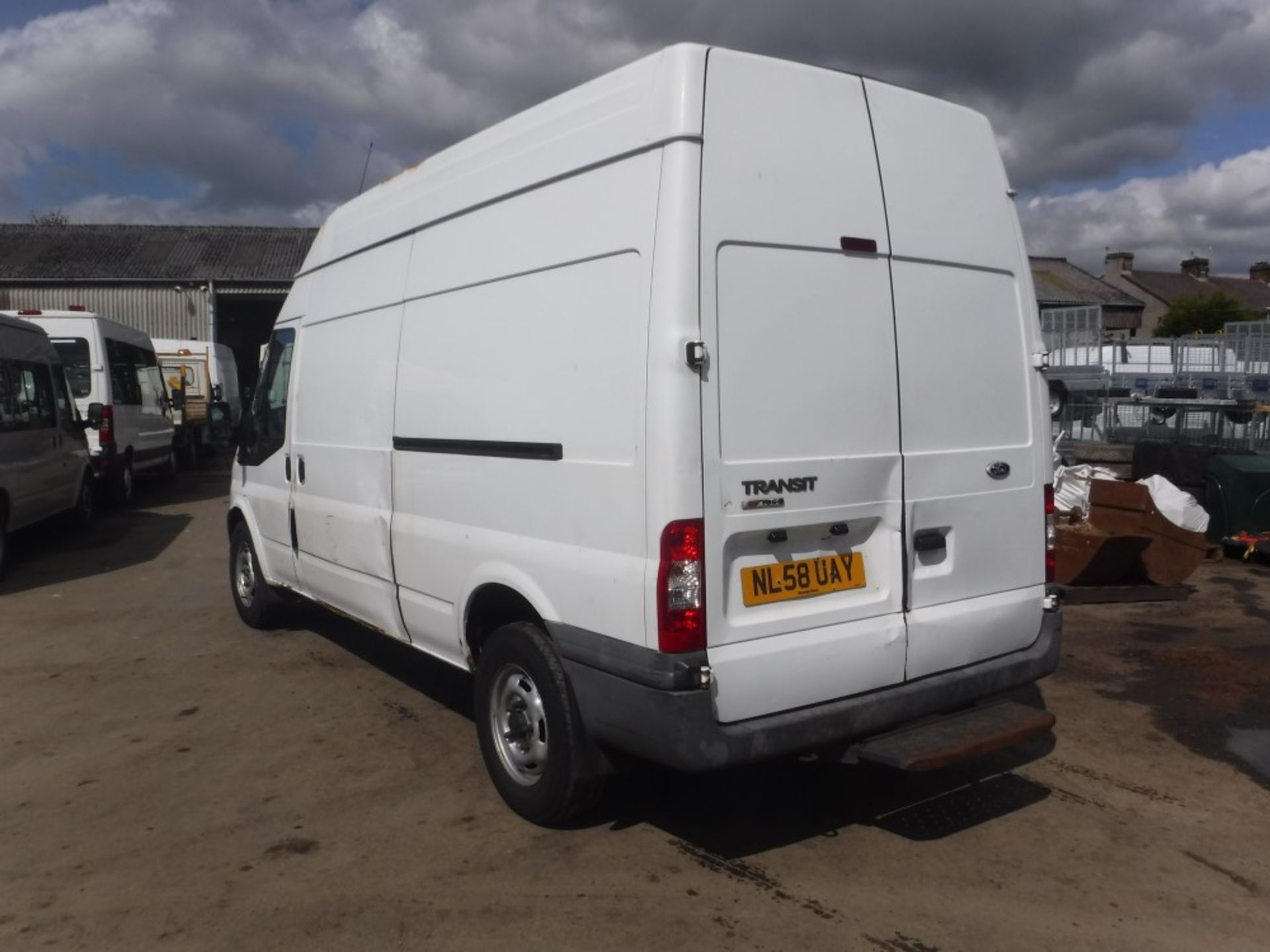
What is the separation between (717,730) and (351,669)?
12.4 ft

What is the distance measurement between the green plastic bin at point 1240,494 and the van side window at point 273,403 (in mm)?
8500

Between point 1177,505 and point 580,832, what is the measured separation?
7.72m

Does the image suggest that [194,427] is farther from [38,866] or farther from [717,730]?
[717,730]

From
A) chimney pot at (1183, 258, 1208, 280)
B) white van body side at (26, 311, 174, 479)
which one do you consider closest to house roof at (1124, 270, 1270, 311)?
chimney pot at (1183, 258, 1208, 280)

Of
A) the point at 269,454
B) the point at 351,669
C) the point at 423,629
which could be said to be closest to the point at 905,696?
the point at 423,629

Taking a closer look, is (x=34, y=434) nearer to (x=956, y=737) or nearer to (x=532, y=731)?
(x=532, y=731)

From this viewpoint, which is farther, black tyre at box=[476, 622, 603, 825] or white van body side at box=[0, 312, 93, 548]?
white van body side at box=[0, 312, 93, 548]

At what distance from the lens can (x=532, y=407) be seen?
412 centimetres

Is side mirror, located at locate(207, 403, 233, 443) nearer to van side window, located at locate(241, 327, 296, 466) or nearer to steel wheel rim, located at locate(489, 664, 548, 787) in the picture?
van side window, located at locate(241, 327, 296, 466)

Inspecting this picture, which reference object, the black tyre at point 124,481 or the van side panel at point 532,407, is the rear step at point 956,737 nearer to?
the van side panel at point 532,407

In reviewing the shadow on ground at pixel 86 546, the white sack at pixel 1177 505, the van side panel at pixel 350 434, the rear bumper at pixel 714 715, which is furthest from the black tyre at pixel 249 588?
the white sack at pixel 1177 505

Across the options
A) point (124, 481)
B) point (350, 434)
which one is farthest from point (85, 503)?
point (350, 434)

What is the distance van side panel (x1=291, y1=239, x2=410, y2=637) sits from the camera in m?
5.29

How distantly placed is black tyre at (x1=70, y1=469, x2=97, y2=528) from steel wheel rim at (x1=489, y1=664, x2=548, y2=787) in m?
9.79
